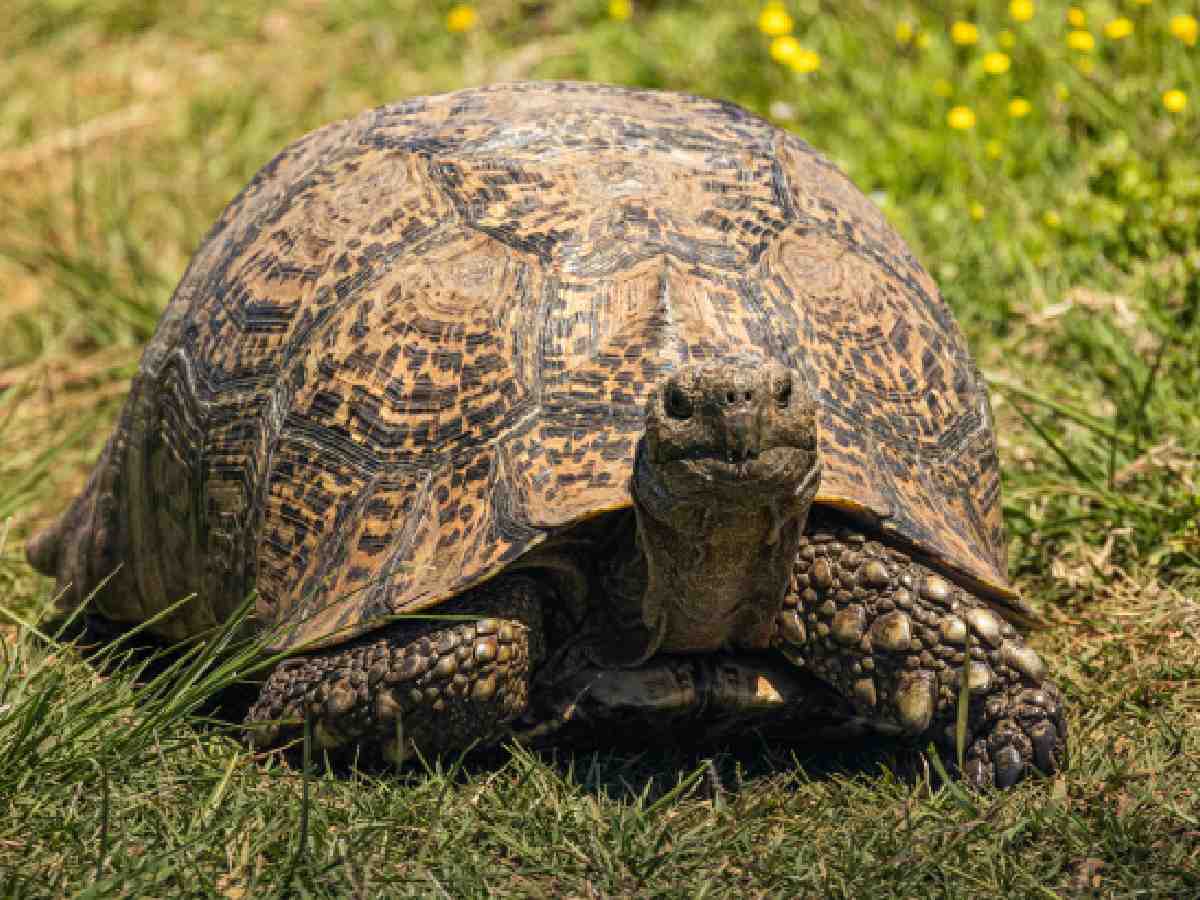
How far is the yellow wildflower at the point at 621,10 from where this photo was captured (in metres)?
7.40

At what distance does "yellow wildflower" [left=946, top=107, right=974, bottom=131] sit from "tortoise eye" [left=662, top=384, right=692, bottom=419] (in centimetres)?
333

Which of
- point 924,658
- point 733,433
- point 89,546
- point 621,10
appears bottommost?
point 89,546

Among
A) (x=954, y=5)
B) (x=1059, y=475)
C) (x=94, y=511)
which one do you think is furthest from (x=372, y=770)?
(x=954, y=5)

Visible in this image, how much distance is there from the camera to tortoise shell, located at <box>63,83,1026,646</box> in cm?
324

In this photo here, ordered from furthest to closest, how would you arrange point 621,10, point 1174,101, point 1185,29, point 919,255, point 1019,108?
point 621,10 → point 1019,108 → point 1185,29 → point 919,255 → point 1174,101

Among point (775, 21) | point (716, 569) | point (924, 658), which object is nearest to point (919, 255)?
point (775, 21)

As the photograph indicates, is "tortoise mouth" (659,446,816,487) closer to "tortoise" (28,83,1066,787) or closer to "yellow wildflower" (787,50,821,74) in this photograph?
"tortoise" (28,83,1066,787)

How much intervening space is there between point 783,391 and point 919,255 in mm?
2854

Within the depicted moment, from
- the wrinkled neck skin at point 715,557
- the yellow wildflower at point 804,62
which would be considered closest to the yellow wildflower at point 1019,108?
the yellow wildflower at point 804,62

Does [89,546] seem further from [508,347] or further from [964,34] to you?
[964,34]

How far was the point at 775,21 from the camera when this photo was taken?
20.6ft

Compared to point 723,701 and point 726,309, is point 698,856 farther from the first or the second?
point 726,309

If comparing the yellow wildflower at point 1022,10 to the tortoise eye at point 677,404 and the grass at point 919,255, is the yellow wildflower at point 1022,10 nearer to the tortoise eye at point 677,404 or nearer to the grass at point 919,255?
the grass at point 919,255

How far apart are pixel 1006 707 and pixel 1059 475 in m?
1.32
